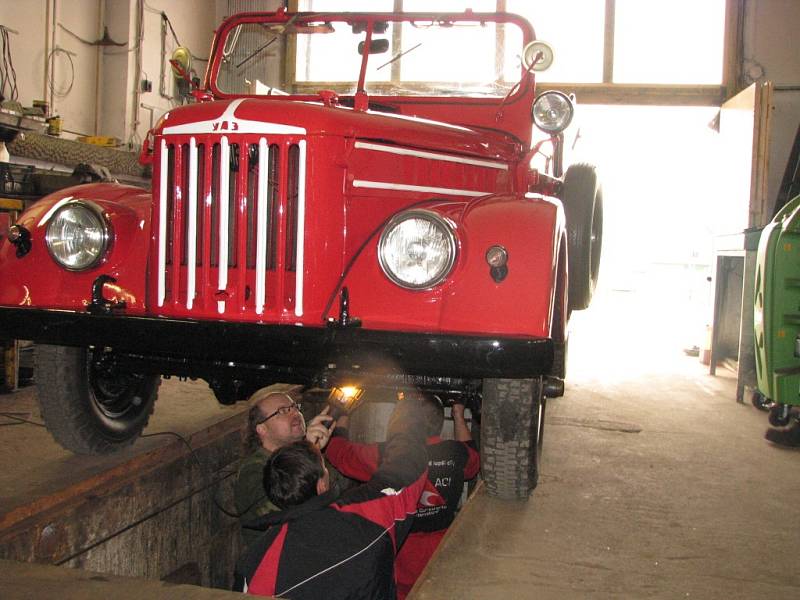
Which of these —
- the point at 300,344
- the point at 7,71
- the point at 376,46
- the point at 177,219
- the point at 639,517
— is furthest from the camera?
the point at 7,71

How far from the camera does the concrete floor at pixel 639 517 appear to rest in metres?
2.32

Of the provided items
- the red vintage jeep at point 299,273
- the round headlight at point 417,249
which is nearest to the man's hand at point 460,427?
the red vintage jeep at point 299,273

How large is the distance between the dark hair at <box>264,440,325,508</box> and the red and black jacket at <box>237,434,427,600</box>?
0.11 meters

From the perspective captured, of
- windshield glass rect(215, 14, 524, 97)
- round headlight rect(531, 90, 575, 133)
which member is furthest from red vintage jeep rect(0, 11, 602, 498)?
windshield glass rect(215, 14, 524, 97)

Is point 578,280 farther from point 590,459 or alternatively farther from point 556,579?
point 556,579

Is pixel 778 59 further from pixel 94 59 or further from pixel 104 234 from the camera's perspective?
pixel 104 234

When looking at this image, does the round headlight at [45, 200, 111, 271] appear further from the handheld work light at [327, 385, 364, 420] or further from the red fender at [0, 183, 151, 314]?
the handheld work light at [327, 385, 364, 420]

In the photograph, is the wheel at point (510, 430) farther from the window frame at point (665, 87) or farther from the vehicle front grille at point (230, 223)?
the window frame at point (665, 87)

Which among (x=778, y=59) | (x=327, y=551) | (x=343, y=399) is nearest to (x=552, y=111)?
(x=343, y=399)

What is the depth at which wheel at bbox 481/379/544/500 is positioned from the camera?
2678 millimetres

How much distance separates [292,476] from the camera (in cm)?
227

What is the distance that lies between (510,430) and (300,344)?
2.78 feet

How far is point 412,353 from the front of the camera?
7.77 feet

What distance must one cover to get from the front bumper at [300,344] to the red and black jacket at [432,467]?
722mm
